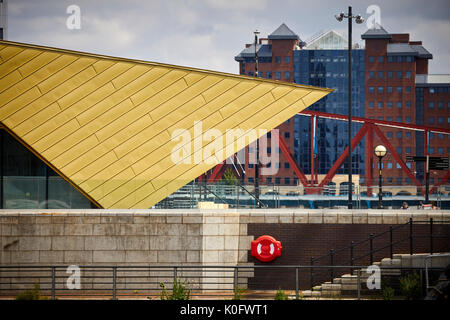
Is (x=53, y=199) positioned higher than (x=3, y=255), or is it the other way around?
(x=53, y=199)

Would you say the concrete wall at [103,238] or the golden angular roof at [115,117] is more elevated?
the golden angular roof at [115,117]

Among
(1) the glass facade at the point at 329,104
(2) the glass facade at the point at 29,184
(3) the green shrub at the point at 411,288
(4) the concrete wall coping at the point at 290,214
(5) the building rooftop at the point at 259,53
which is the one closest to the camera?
(3) the green shrub at the point at 411,288

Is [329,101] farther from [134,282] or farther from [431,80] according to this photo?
[134,282]

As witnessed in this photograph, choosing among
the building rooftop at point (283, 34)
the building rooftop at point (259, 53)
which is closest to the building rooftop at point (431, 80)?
the building rooftop at point (283, 34)

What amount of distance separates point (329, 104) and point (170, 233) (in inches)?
4428

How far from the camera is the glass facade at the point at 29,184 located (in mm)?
22562

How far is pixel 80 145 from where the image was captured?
23781 millimetres

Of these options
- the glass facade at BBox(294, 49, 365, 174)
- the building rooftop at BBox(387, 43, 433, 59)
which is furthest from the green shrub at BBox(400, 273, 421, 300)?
the building rooftop at BBox(387, 43, 433, 59)

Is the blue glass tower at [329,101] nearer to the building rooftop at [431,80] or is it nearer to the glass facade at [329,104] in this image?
the glass facade at [329,104]

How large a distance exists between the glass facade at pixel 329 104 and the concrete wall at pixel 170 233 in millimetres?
108864
